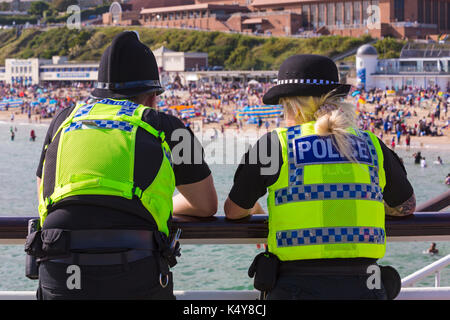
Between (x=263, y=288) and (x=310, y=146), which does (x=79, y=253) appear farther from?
(x=310, y=146)

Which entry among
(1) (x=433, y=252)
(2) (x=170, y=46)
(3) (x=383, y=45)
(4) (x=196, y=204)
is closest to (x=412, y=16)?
(3) (x=383, y=45)

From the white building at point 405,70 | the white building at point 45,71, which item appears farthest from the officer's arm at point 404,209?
the white building at point 45,71

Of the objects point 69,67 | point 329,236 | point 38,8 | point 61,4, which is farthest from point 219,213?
point 38,8

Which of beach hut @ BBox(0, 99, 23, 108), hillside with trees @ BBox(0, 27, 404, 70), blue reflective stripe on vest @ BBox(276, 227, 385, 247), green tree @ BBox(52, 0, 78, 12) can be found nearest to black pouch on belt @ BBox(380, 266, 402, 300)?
blue reflective stripe on vest @ BBox(276, 227, 385, 247)

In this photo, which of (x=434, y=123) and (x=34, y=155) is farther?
(x=34, y=155)

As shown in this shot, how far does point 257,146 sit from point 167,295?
21.0 inches

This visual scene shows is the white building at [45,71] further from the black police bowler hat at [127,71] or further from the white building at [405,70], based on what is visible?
the black police bowler hat at [127,71]

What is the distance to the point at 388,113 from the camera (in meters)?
41.4

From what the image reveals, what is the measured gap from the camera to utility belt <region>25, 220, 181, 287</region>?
6.34 ft

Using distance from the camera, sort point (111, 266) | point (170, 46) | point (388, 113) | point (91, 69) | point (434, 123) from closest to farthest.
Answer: point (111, 266) < point (434, 123) < point (388, 113) < point (91, 69) < point (170, 46)

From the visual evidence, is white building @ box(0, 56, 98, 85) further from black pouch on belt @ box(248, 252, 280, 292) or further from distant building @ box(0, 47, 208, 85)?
black pouch on belt @ box(248, 252, 280, 292)

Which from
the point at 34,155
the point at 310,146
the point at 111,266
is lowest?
the point at 34,155

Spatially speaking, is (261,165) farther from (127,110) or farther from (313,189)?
(127,110)

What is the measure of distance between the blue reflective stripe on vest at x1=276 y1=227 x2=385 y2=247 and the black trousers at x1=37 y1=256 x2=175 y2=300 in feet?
1.43
